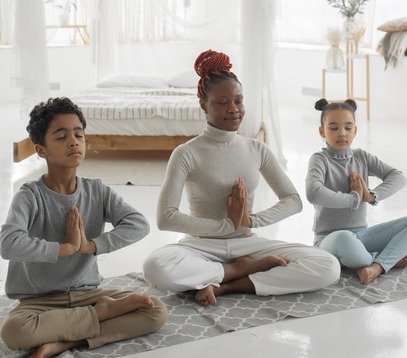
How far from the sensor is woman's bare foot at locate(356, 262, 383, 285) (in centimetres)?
301

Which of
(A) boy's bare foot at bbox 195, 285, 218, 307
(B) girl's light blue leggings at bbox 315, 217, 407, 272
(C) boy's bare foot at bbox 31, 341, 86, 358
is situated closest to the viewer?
(C) boy's bare foot at bbox 31, 341, 86, 358

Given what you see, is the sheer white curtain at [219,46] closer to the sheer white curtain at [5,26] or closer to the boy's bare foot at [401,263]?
the sheer white curtain at [5,26]

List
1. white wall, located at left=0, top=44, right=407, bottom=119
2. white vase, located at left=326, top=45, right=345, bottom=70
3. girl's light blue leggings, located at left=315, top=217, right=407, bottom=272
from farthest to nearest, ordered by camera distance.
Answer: white wall, located at left=0, top=44, right=407, bottom=119, white vase, located at left=326, top=45, right=345, bottom=70, girl's light blue leggings, located at left=315, top=217, right=407, bottom=272

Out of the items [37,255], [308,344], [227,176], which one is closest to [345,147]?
[227,176]

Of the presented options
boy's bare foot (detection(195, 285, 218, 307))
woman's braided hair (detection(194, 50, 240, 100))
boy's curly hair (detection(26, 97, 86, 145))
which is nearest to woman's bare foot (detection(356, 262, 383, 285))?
boy's bare foot (detection(195, 285, 218, 307))

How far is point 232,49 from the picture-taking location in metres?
6.72

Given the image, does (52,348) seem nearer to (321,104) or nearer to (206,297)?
(206,297)

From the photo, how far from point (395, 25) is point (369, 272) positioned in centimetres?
489

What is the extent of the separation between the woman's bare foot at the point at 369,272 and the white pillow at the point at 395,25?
188 inches

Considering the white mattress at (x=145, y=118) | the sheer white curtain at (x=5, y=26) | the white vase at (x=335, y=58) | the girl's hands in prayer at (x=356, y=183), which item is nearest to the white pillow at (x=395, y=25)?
the white vase at (x=335, y=58)

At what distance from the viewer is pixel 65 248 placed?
7.85 ft

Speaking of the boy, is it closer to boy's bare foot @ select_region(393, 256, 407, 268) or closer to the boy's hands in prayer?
the boy's hands in prayer

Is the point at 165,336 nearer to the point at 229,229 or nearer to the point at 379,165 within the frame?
the point at 229,229

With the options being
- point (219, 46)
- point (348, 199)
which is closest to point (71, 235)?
point (348, 199)
